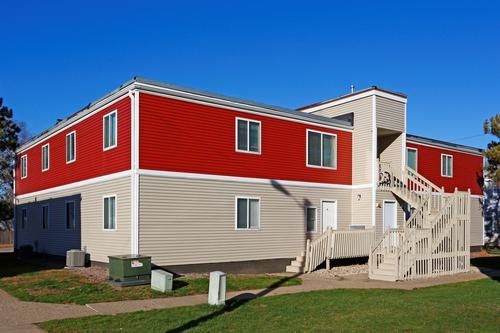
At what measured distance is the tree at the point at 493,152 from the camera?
27.8 meters

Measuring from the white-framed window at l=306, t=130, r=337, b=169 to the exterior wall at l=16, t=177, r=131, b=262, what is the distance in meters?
7.93

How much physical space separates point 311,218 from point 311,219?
4 centimetres

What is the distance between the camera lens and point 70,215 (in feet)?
68.2

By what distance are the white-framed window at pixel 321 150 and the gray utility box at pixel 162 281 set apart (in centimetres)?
933

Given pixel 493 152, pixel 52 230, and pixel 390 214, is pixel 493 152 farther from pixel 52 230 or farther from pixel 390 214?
pixel 52 230

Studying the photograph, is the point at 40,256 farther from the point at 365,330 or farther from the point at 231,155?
the point at 365,330

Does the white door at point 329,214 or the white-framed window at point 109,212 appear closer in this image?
the white-framed window at point 109,212

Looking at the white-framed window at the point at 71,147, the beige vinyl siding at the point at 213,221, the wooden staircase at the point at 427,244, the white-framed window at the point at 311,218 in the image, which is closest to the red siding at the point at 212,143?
the beige vinyl siding at the point at 213,221

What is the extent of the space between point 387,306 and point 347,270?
26.6 ft

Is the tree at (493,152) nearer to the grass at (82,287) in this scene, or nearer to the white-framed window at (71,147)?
the grass at (82,287)

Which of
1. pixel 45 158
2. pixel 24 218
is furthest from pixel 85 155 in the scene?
pixel 24 218

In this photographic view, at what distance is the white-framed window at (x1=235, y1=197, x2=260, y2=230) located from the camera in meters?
18.2

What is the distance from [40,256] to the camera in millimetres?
23625

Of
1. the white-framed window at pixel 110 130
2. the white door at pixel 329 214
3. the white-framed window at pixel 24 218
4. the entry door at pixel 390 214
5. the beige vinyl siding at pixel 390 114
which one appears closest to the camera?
the white-framed window at pixel 110 130
